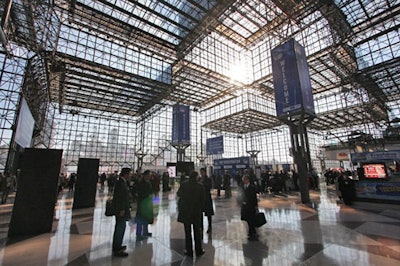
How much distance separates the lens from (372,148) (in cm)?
2552

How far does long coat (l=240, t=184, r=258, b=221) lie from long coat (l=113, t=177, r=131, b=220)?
2557 mm

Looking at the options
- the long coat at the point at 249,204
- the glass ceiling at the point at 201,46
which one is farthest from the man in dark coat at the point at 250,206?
the glass ceiling at the point at 201,46

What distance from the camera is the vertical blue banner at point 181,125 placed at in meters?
21.2

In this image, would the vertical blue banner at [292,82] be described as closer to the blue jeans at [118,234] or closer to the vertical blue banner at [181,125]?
the blue jeans at [118,234]

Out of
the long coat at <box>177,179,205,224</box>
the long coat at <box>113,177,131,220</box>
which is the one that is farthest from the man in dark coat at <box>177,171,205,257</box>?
the long coat at <box>113,177,131,220</box>

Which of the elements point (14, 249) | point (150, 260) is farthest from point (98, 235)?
point (150, 260)

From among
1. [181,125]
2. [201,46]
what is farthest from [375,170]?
[201,46]

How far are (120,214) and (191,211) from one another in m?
1.36

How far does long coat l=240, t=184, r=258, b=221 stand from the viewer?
175 inches

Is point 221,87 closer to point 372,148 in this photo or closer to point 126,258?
point 372,148

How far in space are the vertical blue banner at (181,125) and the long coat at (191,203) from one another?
1766 cm

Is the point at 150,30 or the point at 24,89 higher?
the point at 150,30

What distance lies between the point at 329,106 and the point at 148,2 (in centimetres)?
2950

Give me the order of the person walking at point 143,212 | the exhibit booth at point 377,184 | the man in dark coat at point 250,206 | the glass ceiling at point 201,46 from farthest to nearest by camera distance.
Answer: the glass ceiling at point 201,46 < the exhibit booth at point 377,184 < the person walking at point 143,212 < the man in dark coat at point 250,206
